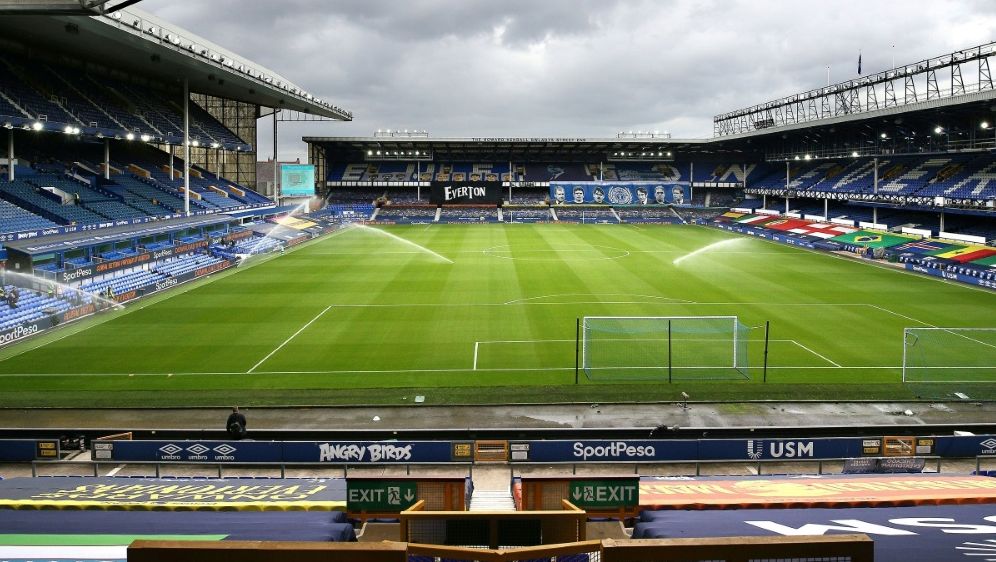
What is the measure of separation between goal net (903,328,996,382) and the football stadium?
0.15 metres

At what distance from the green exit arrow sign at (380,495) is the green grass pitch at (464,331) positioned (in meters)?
12.1

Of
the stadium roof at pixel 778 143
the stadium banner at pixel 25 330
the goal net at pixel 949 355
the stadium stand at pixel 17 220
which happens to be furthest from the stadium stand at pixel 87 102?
the goal net at pixel 949 355

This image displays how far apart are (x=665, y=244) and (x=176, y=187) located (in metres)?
45.0

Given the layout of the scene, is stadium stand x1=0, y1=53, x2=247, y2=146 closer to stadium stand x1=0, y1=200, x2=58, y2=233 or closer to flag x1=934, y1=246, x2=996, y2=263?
stadium stand x1=0, y1=200, x2=58, y2=233

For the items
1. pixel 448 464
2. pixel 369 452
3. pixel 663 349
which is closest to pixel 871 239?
pixel 663 349

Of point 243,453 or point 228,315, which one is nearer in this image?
point 243,453

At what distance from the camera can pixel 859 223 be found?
70.2 m

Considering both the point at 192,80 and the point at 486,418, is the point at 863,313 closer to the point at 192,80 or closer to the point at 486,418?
the point at 486,418

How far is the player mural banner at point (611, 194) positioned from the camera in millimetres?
103375

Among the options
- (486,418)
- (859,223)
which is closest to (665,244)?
(859,223)

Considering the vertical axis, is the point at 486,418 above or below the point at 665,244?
below

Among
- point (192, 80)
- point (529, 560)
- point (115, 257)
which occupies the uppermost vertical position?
point (192, 80)

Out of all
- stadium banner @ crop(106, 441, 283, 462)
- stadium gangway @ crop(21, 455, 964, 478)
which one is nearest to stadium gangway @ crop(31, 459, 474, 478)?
stadium gangway @ crop(21, 455, 964, 478)

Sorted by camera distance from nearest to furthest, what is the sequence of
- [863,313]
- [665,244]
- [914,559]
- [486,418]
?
[914,559] → [486,418] → [863,313] → [665,244]
